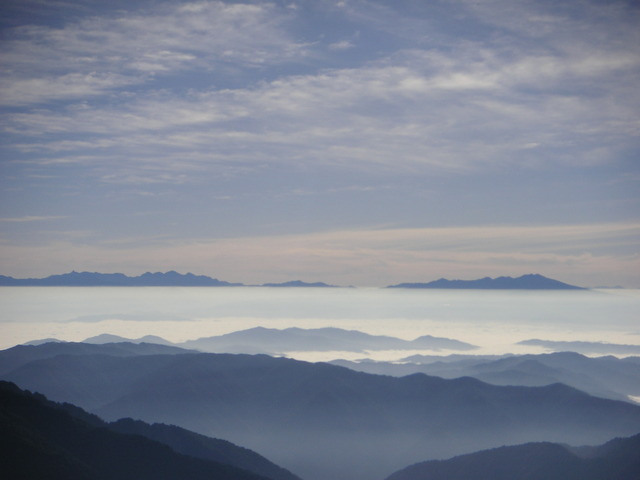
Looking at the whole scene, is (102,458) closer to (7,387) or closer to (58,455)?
(58,455)

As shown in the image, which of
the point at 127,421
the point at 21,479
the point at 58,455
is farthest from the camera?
the point at 127,421

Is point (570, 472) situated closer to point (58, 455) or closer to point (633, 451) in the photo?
point (633, 451)

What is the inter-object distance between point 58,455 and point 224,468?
4176cm

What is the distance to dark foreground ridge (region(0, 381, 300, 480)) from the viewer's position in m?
115

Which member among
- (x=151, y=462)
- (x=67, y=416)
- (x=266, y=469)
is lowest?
(x=266, y=469)

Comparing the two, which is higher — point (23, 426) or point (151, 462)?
point (23, 426)

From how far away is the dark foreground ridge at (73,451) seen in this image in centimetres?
11500

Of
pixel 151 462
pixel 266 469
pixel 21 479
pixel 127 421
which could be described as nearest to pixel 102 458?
pixel 151 462

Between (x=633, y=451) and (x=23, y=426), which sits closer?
(x=23, y=426)

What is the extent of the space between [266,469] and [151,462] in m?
53.6

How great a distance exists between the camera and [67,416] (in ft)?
456

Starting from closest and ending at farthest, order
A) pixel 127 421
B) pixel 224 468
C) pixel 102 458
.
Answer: pixel 102 458
pixel 224 468
pixel 127 421

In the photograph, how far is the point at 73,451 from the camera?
13225 cm

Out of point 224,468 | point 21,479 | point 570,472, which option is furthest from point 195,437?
point 570,472
